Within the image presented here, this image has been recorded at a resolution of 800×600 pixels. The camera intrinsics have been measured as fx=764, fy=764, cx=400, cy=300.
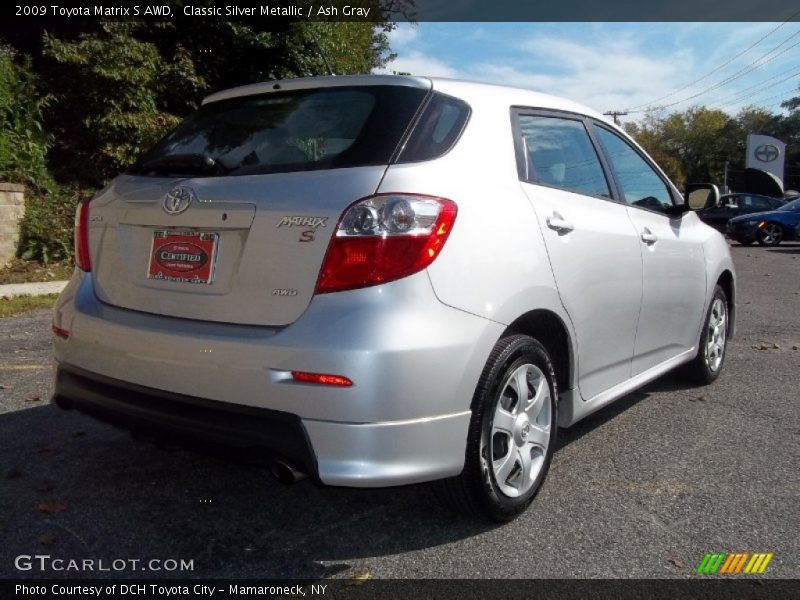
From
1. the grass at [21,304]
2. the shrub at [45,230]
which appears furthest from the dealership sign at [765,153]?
the grass at [21,304]

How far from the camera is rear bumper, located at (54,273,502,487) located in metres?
2.41

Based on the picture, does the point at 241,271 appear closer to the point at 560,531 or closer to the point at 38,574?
the point at 38,574

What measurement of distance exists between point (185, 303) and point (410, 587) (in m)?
1.24

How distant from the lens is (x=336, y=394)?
240 centimetres

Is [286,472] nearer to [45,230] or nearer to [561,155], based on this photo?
[561,155]

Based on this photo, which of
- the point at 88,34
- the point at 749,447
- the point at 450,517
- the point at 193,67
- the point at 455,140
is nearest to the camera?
the point at 455,140

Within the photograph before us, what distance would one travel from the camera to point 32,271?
34.1ft

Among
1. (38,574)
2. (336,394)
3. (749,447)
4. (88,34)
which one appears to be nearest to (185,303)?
(336,394)

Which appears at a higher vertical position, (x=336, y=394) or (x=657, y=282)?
(x=657, y=282)

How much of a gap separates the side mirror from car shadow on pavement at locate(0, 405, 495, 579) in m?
2.68

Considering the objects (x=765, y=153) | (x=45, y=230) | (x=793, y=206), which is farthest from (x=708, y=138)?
(x=45, y=230)

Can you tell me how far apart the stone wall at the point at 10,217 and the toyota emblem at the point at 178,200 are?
8.84 metres

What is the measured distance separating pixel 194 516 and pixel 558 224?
74.8 inches

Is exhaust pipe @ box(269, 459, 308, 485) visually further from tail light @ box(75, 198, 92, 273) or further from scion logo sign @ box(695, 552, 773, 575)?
scion logo sign @ box(695, 552, 773, 575)
